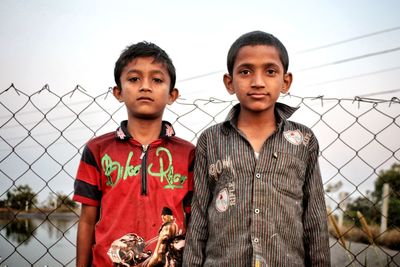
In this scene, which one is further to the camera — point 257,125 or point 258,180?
point 257,125

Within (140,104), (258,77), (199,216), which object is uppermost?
(258,77)

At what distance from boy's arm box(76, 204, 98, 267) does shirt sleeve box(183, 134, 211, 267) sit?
0.51 m

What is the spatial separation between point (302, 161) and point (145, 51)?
0.97 meters

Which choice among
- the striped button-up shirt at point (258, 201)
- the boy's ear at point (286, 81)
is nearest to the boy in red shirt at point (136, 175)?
the striped button-up shirt at point (258, 201)

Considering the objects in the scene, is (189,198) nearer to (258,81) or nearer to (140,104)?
(140,104)

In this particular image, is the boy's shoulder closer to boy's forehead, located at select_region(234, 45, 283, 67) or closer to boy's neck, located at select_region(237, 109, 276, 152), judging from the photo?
boy's neck, located at select_region(237, 109, 276, 152)

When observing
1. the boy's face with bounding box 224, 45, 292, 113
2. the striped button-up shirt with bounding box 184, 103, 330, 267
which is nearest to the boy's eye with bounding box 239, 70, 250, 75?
the boy's face with bounding box 224, 45, 292, 113

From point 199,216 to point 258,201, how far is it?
1.07 ft

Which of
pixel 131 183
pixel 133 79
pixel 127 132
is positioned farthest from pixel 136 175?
pixel 133 79

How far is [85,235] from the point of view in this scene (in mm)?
2074

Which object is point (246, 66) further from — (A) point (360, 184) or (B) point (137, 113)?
Answer: (A) point (360, 184)

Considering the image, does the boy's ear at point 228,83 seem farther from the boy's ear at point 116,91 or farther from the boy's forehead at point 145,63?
the boy's ear at point 116,91

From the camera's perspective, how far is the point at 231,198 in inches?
72.4

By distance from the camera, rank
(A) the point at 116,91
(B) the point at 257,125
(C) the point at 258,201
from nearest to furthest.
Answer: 1. (C) the point at 258,201
2. (B) the point at 257,125
3. (A) the point at 116,91
